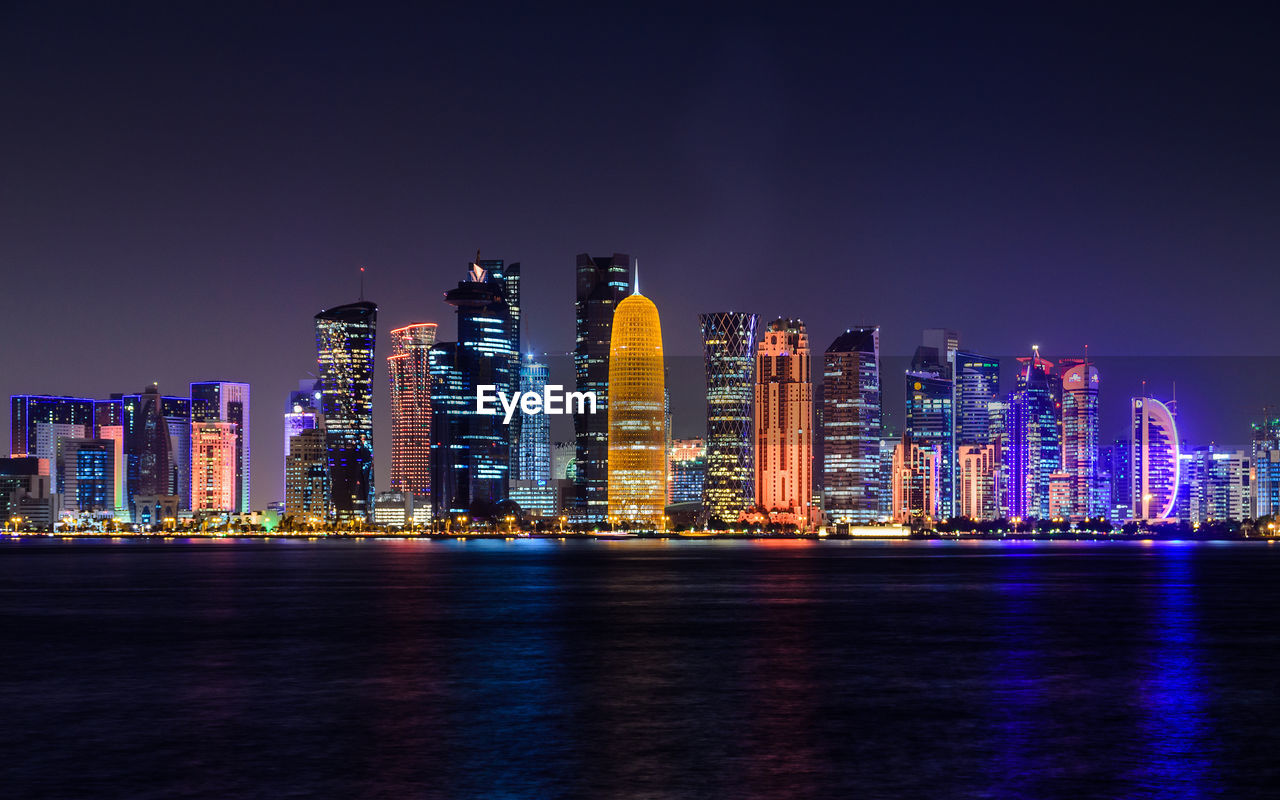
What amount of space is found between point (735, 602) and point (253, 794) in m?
75.2

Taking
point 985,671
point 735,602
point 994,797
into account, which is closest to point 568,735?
point 994,797

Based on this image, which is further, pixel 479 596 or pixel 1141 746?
pixel 479 596

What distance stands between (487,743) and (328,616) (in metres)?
52.9

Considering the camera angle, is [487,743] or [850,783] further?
[487,743]

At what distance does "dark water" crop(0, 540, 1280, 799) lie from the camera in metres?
36.2

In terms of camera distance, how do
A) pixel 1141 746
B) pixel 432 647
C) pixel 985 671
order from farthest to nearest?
pixel 432 647 < pixel 985 671 < pixel 1141 746

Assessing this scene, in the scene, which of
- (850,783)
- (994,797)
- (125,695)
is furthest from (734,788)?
(125,695)

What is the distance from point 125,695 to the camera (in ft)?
172

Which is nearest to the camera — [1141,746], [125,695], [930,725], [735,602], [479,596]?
[1141,746]

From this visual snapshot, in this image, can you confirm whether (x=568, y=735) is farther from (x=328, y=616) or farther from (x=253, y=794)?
(x=328, y=616)

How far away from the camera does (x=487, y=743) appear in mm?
41312

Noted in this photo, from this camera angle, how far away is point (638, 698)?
5153 cm

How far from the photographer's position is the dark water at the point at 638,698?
1423 inches

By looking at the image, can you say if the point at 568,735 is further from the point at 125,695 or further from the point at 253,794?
the point at 125,695
